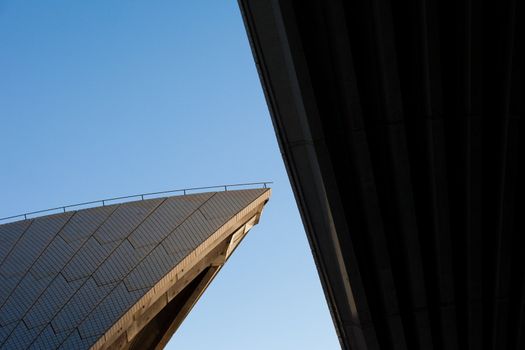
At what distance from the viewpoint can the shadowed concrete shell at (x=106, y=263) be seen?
18.0 metres

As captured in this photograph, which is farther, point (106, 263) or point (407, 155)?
point (106, 263)

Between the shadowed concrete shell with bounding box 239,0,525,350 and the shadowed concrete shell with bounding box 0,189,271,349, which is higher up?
the shadowed concrete shell with bounding box 0,189,271,349

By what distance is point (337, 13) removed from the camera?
22.9ft

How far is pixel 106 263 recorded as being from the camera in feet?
61.7

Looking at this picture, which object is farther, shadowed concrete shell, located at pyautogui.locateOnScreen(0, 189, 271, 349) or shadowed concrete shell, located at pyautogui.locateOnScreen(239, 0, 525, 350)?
shadowed concrete shell, located at pyautogui.locateOnScreen(0, 189, 271, 349)

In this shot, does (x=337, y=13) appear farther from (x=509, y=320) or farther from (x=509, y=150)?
(x=509, y=320)

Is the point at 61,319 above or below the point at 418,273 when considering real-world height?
above

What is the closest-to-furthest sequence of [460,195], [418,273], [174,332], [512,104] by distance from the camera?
[512,104], [460,195], [418,273], [174,332]

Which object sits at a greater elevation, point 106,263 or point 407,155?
point 106,263

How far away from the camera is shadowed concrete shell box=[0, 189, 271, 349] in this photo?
18.0 meters

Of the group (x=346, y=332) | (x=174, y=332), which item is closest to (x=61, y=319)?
(x=174, y=332)

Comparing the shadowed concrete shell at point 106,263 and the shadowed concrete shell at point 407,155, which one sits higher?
the shadowed concrete shell at point 106,263

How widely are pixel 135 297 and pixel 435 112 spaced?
1208 cm

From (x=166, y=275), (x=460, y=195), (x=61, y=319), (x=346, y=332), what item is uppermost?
(x=166, y=275)
